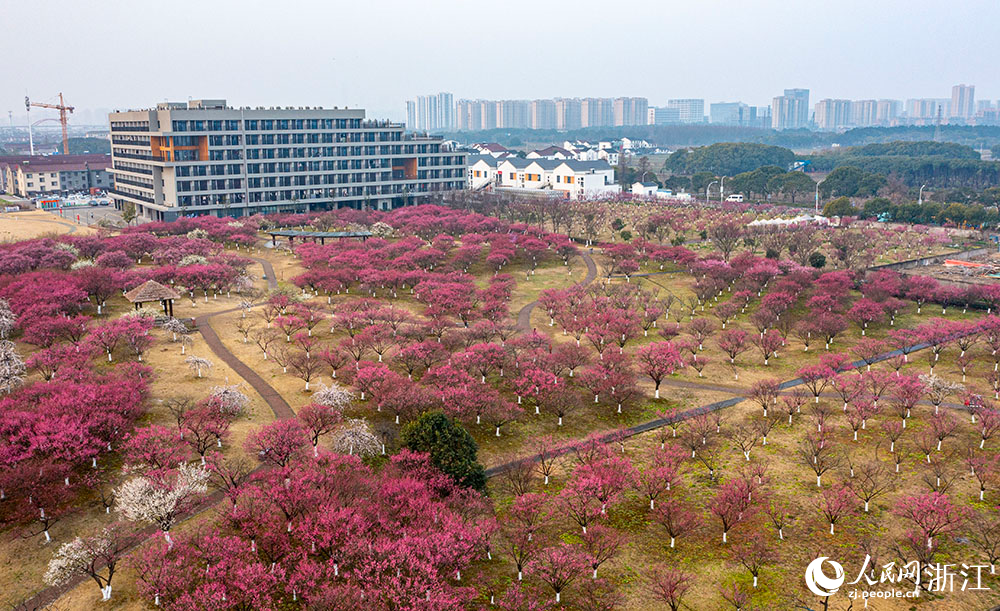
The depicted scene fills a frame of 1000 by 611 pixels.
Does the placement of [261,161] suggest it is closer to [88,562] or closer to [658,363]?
[658,363]

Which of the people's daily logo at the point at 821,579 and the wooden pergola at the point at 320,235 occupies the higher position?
the wooden pergola at the point at 320,235

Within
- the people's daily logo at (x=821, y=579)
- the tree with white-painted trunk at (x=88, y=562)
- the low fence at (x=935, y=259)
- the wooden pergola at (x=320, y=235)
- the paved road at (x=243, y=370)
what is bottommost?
the people's daily logo at (x=821, y=579)

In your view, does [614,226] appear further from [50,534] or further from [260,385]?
[50,534]

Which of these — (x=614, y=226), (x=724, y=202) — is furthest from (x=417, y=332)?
(x=724, y=202)

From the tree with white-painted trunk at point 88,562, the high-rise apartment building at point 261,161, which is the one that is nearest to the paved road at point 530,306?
the tree with white-painted trunk at point 88,562

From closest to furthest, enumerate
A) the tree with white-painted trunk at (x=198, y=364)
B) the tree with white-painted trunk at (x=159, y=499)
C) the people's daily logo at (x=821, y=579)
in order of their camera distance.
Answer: the people's daily logo at (x=821, y=579) → the tree with white-painted trunk at (x=159, y=499) → the tree with white-painted trunk at (x=198, y=364)

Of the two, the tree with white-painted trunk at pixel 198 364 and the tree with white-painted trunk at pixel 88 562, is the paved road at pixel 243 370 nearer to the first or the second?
the tree with white-painted trunk at pixel 198 364

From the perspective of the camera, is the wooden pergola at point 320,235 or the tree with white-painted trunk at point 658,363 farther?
the wooden pergola at point 320,235

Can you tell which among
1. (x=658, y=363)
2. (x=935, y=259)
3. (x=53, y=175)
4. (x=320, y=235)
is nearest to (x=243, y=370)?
(x=658, y=363)
